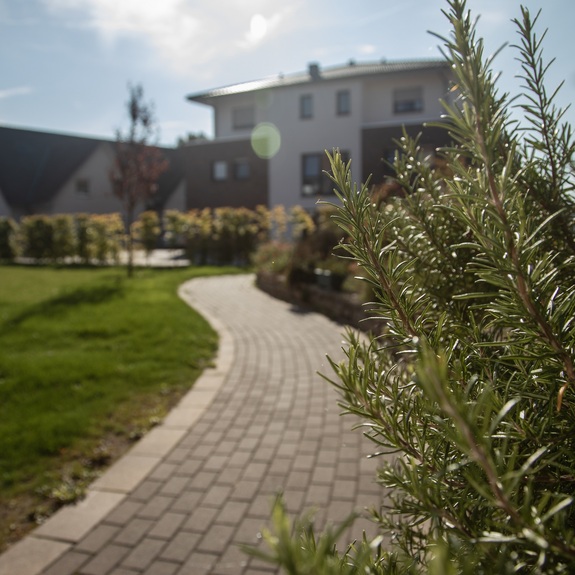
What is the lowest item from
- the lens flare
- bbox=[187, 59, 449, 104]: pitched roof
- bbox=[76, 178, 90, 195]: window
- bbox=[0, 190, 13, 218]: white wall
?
bbox=[0, 190, 13, 218]: white wall

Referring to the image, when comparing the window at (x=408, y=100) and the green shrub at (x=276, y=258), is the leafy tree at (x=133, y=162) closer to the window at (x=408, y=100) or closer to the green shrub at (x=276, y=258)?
the green shrub at (x=276, y=258)

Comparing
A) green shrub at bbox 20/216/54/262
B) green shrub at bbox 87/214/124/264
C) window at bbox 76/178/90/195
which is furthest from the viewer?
window at bbox 76/178/90/195

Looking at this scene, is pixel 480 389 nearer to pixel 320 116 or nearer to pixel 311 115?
pixel 320 116

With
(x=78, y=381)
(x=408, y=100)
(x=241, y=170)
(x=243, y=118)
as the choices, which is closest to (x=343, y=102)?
(x=408, y=100)

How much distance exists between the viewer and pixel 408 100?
25688mm

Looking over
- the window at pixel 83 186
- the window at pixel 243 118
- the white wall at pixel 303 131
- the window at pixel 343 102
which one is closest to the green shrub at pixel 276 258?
the white wall at pixel 303 131

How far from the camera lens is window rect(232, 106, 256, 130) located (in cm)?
3139

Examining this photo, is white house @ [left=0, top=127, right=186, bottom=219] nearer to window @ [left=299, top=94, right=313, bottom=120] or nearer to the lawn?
window @ [left=299, top=94, right=313, bottom=120]

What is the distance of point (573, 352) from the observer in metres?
0.65

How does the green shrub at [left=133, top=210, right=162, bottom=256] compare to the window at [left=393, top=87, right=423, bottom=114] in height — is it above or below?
below

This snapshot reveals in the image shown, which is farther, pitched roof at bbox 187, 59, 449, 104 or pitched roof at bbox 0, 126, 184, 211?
pitched roof at bbox 0, 126, 184, 211

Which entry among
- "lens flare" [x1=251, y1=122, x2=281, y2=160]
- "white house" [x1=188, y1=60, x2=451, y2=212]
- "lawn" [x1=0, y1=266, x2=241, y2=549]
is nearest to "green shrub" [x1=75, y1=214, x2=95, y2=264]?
"white house" [x1=188, y1=60, x2=451, y2=212]

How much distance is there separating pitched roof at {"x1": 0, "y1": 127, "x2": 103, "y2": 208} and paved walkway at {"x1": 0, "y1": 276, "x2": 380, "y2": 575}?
38.3 m

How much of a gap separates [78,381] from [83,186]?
3819cm
